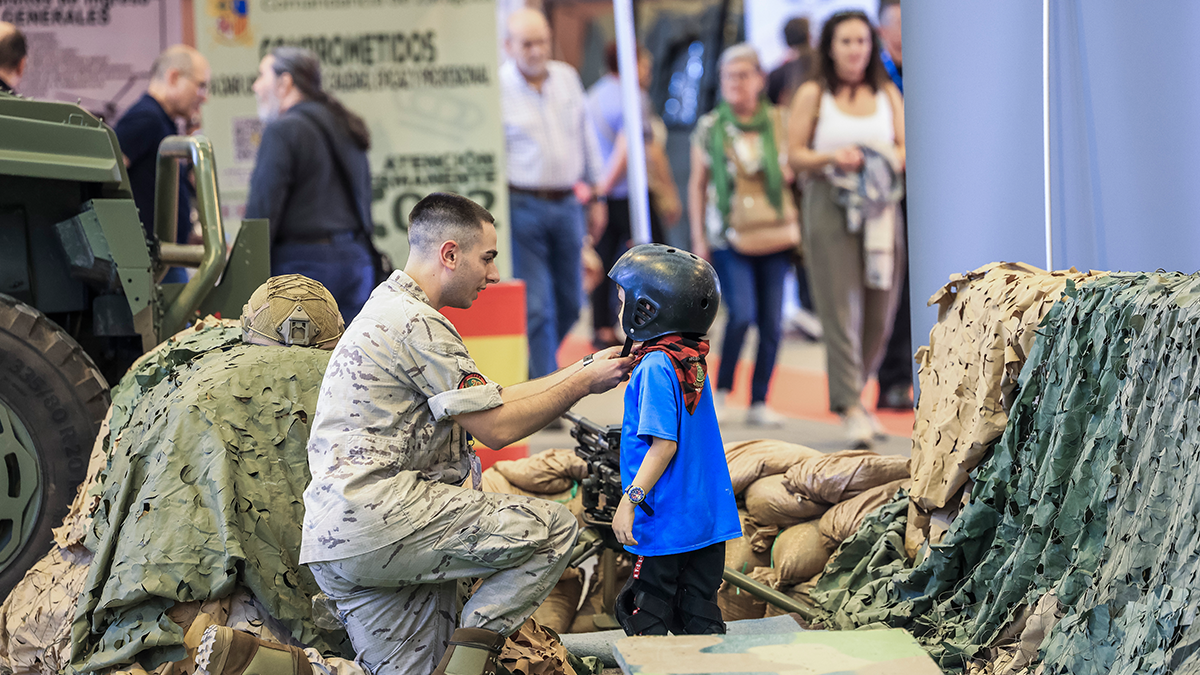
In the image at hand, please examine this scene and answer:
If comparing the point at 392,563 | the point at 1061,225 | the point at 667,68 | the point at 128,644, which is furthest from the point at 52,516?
the point at 667,68

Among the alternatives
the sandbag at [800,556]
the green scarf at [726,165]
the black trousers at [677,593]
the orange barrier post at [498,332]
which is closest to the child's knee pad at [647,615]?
the black trousers at [677,593]

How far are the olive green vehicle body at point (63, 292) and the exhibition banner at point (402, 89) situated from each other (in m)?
2.87

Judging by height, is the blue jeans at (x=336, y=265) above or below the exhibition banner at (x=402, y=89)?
below

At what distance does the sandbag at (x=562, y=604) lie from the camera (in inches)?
175

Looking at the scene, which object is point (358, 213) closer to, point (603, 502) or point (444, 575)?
point (603, 502)

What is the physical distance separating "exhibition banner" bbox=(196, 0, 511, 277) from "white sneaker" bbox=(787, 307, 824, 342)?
2326 mm

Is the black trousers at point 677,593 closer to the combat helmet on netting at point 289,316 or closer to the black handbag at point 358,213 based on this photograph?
the combat helmet on netting at point 289,316

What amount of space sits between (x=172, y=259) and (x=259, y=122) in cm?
295

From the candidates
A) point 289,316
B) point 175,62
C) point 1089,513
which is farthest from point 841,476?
point 175,62

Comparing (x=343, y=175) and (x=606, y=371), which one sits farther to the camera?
(x=343, y=175)

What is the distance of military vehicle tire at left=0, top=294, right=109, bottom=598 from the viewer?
4172 mm

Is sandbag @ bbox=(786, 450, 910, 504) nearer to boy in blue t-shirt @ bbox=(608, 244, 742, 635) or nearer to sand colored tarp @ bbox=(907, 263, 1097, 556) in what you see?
sand colored tarp @ bbox=(907, 263, 1097, 556)

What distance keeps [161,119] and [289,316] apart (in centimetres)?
340

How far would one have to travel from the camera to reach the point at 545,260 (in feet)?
26.8
